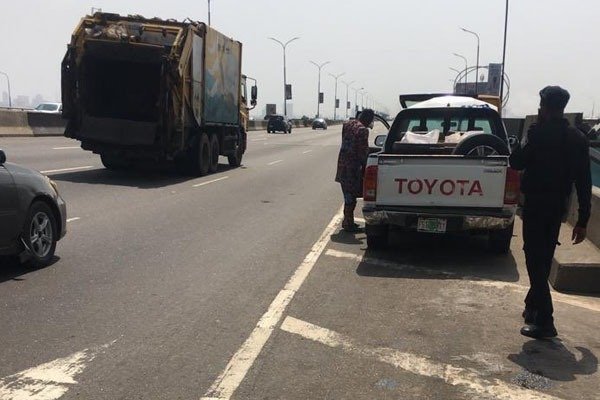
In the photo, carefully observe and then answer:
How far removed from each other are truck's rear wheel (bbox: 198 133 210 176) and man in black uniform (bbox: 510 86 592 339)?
12732 mm

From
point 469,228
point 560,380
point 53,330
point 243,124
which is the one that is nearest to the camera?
point 560,380

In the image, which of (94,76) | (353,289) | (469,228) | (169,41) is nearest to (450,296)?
(353,289)

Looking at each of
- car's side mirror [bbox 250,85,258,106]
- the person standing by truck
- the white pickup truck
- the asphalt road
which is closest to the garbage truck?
car's side mirror [bbox 250,85,258,106]

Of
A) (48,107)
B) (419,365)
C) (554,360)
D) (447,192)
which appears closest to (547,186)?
(554,360)

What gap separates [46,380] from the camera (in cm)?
399

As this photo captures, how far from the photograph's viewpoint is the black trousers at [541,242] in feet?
16.7

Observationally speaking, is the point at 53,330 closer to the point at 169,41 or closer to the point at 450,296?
the point at 450,296

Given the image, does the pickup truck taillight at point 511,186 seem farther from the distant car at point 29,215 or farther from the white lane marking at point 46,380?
the distant car at point 29,215

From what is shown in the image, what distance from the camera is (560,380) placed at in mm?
4203

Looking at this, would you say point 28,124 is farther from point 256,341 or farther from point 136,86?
point 256,341

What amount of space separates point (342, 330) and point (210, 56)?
13.3m

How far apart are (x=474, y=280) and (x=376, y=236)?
166 centimetres

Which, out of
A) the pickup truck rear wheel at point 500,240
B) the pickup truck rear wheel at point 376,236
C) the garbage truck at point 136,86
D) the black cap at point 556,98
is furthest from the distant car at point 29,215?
the garbage truck at point 136,86

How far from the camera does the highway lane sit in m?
4.31
